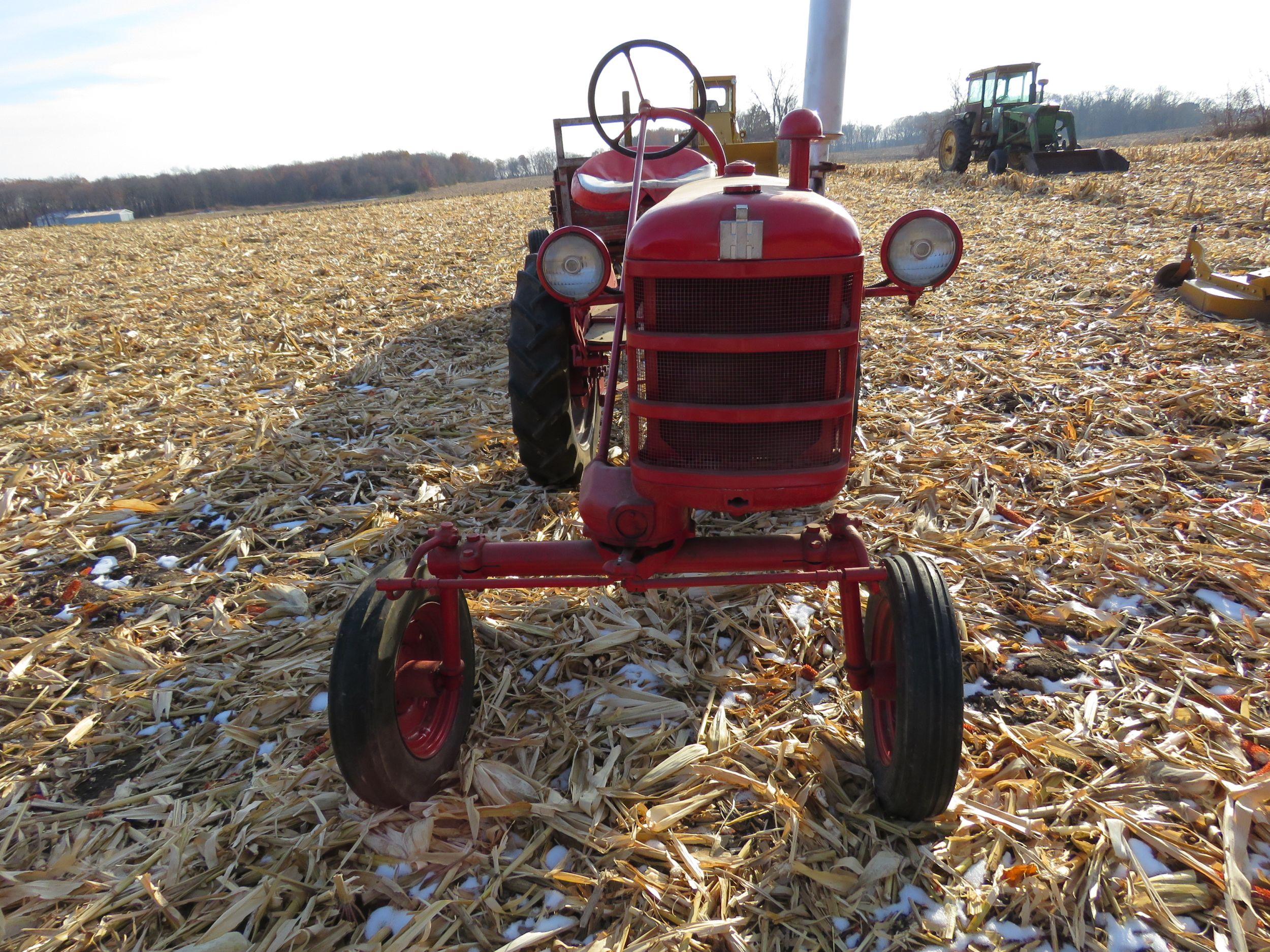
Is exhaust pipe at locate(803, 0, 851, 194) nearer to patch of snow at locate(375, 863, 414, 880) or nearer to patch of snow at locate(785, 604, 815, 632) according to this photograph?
patch of snow at locate(785, 604, 815, 632)

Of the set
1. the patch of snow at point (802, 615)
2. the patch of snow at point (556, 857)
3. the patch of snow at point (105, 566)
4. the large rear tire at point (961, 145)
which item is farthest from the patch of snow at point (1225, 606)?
the large rear tire at point (961, 145)

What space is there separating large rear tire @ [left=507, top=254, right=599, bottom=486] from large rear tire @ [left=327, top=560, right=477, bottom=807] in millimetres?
1250

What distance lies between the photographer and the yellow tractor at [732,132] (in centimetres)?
820

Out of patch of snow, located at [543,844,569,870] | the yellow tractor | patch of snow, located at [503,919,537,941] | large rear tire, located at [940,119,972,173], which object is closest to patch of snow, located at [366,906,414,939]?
patch of snow, located at [503,919,537,941]

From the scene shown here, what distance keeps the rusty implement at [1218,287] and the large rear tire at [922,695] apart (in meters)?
5.84

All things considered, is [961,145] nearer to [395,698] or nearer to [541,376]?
[541,376]

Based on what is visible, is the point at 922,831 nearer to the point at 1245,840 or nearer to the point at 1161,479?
the point at 1245,840

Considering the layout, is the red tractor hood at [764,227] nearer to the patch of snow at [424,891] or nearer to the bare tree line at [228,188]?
the patch of snow at [424,891]

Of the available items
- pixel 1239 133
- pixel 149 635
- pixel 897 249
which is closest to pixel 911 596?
pixel 897 249

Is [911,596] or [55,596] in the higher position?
[911,596]

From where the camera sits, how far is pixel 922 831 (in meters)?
2.19

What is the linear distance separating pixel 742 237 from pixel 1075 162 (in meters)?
19.0

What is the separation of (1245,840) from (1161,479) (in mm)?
2380

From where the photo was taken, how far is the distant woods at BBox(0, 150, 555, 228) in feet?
178
